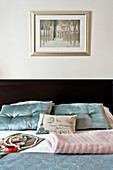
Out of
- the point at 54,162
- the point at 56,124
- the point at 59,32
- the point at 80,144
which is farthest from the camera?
the point at 59,32

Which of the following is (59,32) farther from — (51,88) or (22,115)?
(22,115)

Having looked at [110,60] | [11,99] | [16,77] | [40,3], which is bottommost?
[11,99]

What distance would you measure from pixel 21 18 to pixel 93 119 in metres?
1.70

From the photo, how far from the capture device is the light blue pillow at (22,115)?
2.25 meters

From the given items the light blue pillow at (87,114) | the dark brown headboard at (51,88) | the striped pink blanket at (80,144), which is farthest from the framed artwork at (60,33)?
the striped pink blanket at (80,144)

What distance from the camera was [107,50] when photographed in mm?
2895

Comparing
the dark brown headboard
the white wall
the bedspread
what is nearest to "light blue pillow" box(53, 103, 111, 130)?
the dark brown headboard

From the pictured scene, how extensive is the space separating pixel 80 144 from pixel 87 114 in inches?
32.0

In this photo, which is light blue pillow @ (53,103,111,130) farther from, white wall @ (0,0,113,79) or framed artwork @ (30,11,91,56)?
framed artwork @ (30,11,91,56)

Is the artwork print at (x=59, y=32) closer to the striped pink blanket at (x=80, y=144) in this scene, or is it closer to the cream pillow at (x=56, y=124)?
the cream pillow at (x=56, y=124)

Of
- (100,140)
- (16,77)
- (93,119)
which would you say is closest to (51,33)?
(16,77)

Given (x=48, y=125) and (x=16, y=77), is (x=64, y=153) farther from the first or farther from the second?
(x=16, y=77)

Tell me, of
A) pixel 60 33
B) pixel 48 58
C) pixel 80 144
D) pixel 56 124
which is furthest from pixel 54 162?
pixel 60 33

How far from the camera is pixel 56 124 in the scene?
84.5 inches
